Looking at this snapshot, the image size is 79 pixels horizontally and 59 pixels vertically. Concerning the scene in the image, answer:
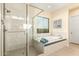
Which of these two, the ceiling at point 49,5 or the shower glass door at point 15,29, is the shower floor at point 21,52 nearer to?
the shower glass door at point 15,29

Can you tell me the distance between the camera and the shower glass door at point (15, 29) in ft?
5.75

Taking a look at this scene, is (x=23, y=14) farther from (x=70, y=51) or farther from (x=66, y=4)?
(x=70, y=51)

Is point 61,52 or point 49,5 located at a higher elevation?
point 49,5

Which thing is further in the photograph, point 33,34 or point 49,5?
point 33,34

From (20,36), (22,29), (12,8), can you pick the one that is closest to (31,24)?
(22,29)

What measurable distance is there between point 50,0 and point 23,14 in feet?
2.23

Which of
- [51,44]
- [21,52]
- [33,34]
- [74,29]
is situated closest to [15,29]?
[33,34]

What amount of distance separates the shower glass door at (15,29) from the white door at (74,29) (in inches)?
42.2

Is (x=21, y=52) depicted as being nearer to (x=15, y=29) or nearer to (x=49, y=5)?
(x=15, y=29)

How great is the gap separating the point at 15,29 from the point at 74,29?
1323mm

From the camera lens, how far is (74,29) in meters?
1.83

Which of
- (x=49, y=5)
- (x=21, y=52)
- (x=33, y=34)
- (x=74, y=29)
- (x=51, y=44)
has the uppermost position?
(x=49, y=5)

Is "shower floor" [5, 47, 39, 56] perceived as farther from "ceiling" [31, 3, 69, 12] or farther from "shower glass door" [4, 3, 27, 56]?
"ceiling" [31, 3, 69, 12]

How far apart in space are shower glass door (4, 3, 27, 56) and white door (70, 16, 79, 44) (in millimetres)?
1073
